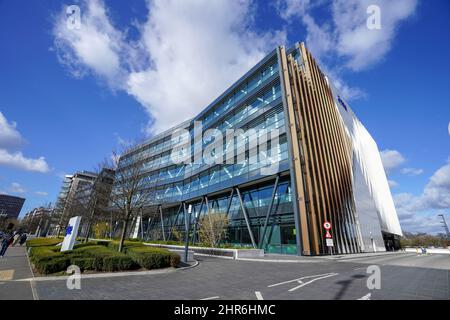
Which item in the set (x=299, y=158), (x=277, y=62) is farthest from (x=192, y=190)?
(x=277, y=62)

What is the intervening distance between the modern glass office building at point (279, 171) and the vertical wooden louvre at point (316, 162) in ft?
0.35

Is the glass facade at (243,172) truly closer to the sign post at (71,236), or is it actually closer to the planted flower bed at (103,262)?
the sign post at (71,236)

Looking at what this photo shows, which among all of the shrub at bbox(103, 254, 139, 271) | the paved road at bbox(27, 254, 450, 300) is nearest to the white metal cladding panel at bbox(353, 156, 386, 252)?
the paved road at bbox(27, 254, 450, 300)

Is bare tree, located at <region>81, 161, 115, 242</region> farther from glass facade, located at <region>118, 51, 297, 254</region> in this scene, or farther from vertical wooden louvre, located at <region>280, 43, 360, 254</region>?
vertical wooden louvre, located at <region>280, 43, 360, 254</region>

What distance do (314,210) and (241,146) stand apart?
1225 cm

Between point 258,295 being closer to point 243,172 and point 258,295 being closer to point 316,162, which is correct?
point 316,162

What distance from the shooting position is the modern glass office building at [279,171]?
22.7m

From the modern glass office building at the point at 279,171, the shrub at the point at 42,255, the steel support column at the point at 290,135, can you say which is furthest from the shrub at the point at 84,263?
the steel support column at the point at 290,135

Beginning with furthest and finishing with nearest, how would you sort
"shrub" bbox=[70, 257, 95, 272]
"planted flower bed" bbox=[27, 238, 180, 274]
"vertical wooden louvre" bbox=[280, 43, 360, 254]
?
"vertical wooden louvre" bbox=[280, 43, 360, 254], "shrub" bbox=[70, 257, 95, 272], "planted flower bed" bbox=[27, 238, 180, 274]

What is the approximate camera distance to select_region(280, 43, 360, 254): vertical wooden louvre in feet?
71.3

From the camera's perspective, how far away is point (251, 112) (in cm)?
3042

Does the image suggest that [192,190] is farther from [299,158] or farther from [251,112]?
[299,158]

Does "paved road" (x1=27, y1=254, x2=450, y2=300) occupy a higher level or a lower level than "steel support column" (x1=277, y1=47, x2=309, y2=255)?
lower

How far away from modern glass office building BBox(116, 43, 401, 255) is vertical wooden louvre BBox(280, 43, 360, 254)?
108 millimetres
